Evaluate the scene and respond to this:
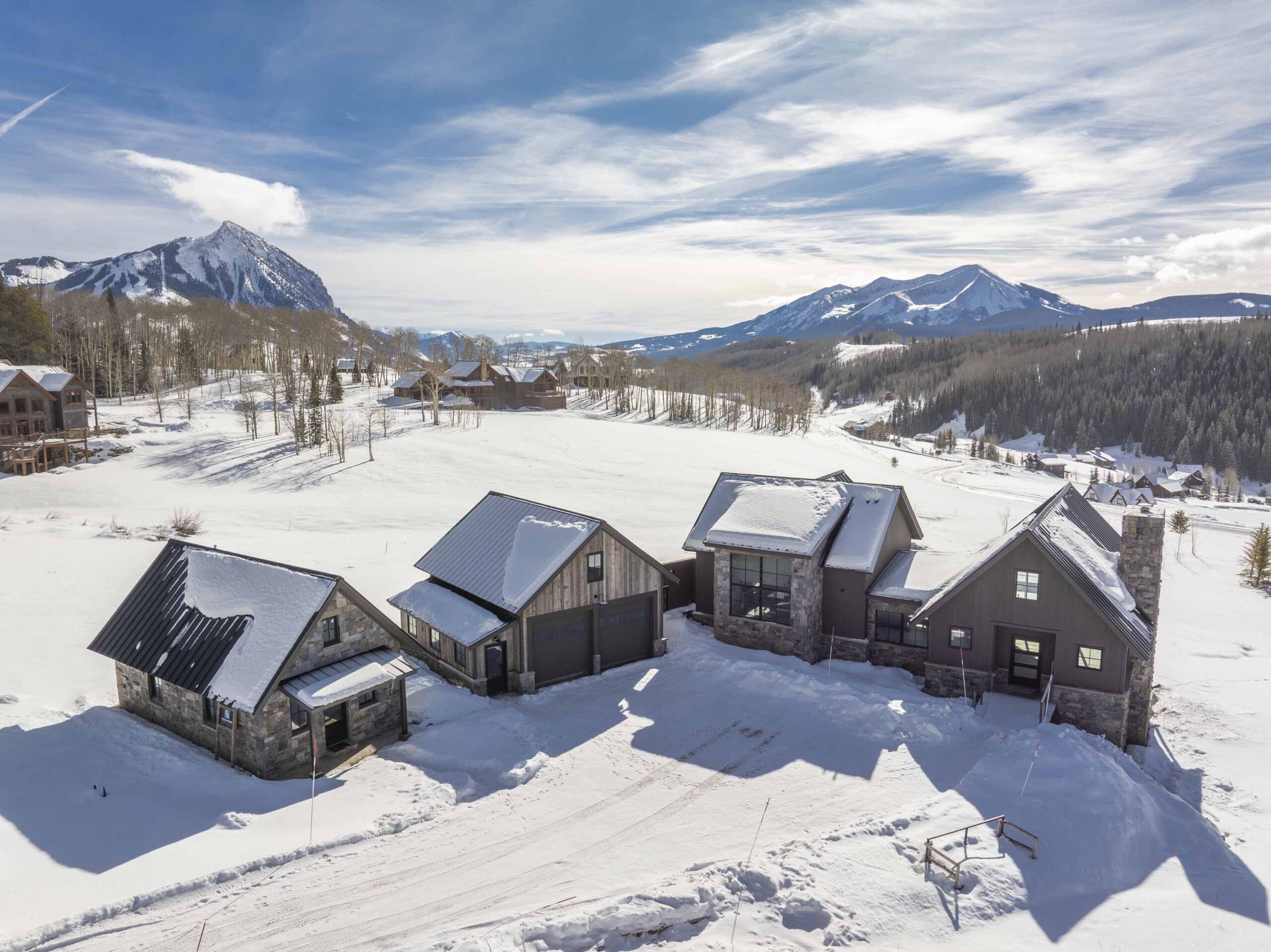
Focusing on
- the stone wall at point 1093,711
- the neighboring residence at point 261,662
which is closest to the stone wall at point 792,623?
the stone wall at point 1093,711

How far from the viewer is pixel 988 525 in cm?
6144

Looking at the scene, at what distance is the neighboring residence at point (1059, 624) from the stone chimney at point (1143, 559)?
3cm

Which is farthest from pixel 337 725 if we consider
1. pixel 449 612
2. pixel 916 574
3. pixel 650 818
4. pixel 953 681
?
pixel 916 574

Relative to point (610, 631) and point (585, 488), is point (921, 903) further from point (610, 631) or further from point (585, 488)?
point (585, 488)

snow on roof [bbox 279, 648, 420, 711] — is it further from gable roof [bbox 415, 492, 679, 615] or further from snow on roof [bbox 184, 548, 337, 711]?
gable roof [bbox 415, 492, 679, 615]

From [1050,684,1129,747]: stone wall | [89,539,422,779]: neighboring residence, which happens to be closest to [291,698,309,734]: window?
[89,539,422,779]: neighboring residence

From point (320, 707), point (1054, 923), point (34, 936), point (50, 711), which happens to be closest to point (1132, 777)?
point (1054, 923)

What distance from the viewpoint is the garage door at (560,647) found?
24.9 meters

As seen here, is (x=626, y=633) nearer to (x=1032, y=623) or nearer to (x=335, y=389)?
(x=1032, y=623)

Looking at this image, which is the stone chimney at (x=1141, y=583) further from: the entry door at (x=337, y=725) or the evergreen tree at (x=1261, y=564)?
the evergreen tree at (x=1261, y=564)

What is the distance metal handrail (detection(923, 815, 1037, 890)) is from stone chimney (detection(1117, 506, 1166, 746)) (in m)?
9.48

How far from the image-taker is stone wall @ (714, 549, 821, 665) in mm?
27250

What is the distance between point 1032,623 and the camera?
2333 cm

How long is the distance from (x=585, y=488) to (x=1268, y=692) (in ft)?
159
